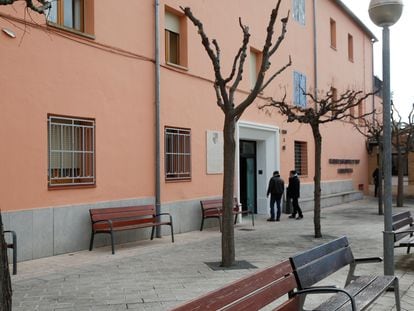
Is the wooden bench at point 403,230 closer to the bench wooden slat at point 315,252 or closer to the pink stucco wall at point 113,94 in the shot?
the bench wooden slat at point 315,252

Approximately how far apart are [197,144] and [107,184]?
11.5 feet

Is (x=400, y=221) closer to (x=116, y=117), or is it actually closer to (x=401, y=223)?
(x=401, y=223)

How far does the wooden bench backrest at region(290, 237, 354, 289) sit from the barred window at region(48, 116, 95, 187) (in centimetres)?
569

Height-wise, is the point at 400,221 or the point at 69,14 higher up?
the point at 69,14

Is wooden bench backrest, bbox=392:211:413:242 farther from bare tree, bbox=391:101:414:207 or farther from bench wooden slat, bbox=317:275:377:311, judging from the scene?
A: bare tree, bbox=391:101:414:207

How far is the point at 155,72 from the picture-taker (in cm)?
1159

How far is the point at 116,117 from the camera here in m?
10.5

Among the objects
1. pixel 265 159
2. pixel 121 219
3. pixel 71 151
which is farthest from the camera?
pixel 265 159

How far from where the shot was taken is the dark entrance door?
17.1 m

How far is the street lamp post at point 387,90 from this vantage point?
5996mm

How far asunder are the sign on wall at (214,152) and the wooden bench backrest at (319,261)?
812 centimetres

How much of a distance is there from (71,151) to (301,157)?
12432 mm

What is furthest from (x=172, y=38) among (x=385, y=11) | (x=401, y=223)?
(x=385, y=11)

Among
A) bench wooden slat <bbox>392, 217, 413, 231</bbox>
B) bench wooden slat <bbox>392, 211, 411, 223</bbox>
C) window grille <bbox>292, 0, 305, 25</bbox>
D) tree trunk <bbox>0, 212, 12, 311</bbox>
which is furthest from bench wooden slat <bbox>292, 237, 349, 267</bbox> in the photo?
window grille <bbox>292, 0, 305, 25</bbox>
